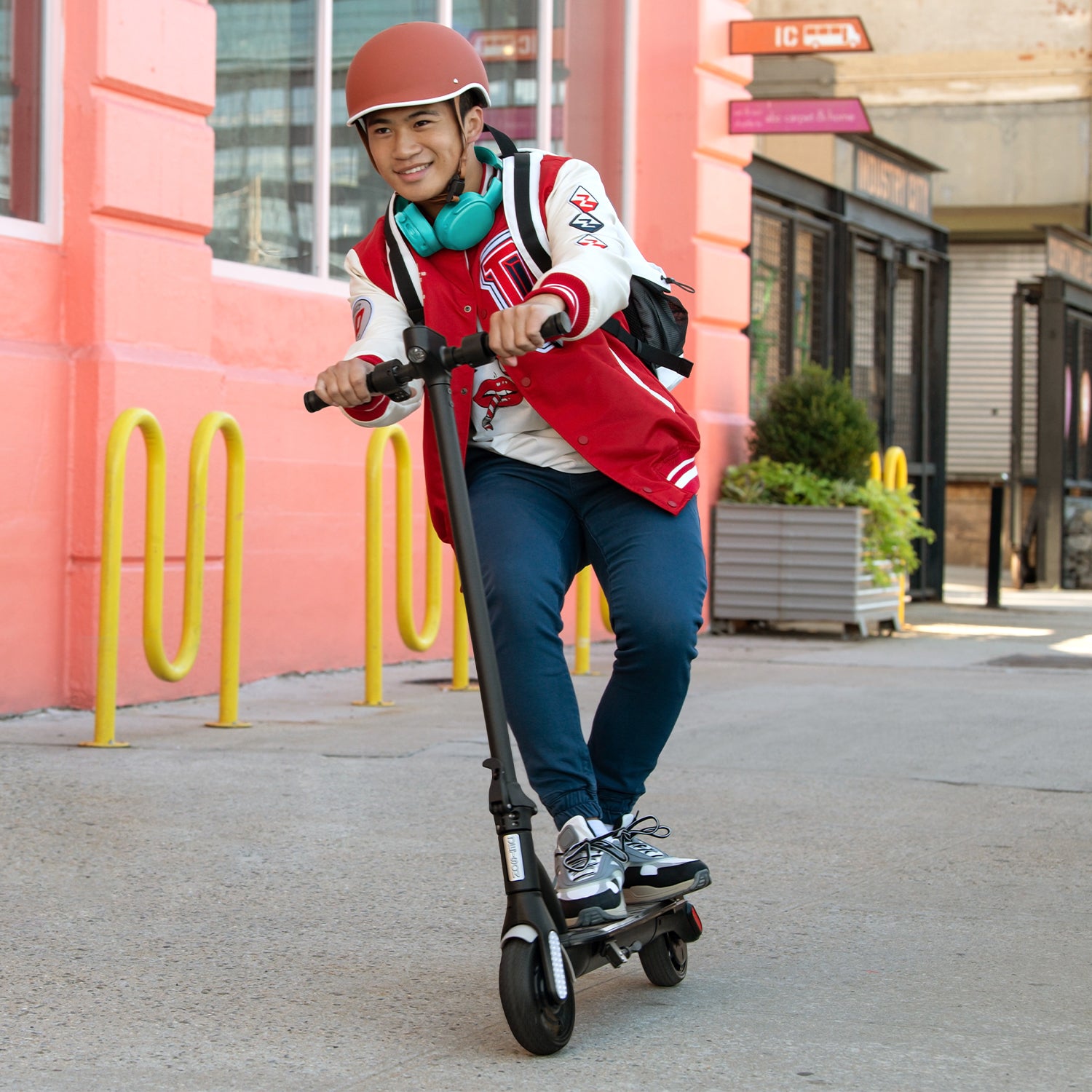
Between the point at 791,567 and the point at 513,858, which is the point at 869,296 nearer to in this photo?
the point at 791,567

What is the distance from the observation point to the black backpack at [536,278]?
3.22 m

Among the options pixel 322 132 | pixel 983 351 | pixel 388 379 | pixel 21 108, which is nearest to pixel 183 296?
pixel 21 108

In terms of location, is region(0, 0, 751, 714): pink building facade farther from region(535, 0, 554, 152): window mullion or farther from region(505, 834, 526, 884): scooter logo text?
region(505, 834, 526, 884): scooter logo text

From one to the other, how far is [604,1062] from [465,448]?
1.17 metres

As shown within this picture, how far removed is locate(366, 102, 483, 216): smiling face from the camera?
124 inches

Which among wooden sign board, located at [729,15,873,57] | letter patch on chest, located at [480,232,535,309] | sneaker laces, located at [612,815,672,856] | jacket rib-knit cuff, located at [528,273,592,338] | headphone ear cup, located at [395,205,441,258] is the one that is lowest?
sneaker laces, located at [612,815,672,856]

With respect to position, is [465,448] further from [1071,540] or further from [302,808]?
[1071,540]

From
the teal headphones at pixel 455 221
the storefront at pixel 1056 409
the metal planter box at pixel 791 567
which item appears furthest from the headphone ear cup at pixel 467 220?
the storefront at pixel 1056 409

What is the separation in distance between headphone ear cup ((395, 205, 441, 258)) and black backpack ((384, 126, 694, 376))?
0.09 ft

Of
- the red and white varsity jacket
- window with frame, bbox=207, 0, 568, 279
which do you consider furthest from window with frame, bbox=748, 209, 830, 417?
the red and white varsity jacket

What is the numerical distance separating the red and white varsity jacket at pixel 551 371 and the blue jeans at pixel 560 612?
60 mm

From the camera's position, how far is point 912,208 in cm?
1405

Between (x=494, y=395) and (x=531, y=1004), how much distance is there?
1.17 metres

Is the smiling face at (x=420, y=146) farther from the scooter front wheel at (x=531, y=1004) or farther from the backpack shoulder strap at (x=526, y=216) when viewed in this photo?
the scooter front wheel at (x=531, y=1004)
